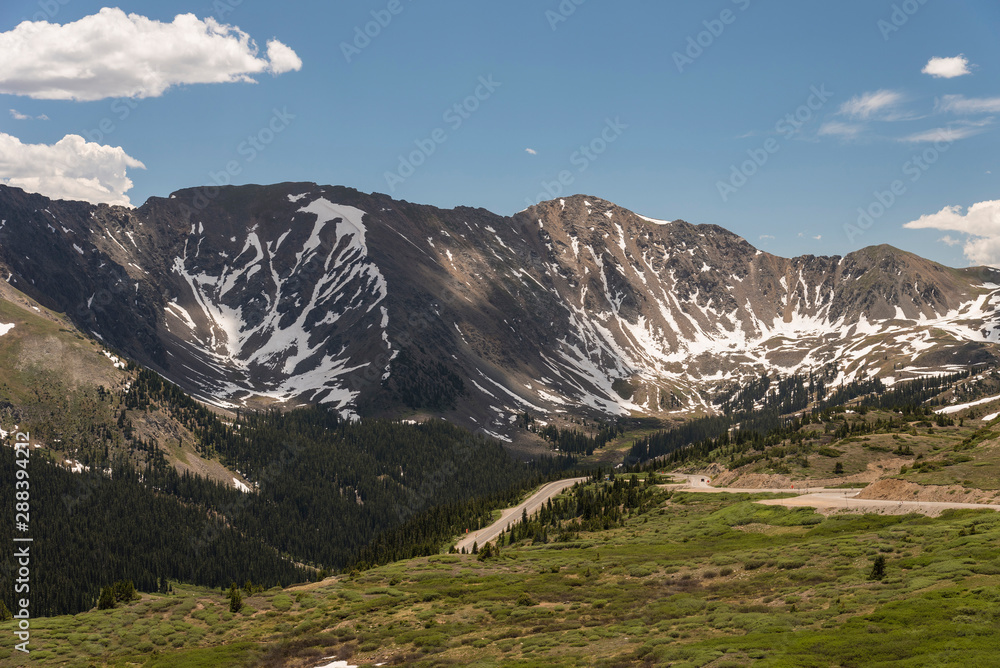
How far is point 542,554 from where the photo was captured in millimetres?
85438

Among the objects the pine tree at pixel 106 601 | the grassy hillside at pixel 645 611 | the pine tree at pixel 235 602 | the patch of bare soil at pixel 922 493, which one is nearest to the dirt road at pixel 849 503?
the patch of bare soil at pixel 922 493

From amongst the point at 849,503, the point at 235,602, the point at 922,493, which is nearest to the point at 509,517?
the point at 849,503

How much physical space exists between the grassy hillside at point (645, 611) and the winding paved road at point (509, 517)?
48881mm

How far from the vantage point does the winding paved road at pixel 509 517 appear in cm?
12781

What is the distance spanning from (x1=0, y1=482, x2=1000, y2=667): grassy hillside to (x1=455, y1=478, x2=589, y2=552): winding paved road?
160ft

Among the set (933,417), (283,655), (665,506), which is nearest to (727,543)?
(665,506)

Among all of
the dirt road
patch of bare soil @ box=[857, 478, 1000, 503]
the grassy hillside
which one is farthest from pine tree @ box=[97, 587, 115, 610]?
patch of bare soil @ box=[857, 478, 1000, 503]

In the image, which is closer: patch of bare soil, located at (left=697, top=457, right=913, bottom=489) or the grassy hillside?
the grassy hillside

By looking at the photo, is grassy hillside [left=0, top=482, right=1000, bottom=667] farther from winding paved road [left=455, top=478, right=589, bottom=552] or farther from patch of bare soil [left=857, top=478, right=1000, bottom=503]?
winding paved road [left=455, top=478, right=589, bottom=552]

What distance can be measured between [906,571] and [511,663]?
2702 cm

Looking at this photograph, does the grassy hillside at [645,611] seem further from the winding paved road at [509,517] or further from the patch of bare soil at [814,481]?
the winding paved road at [509,517]

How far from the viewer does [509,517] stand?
478ft

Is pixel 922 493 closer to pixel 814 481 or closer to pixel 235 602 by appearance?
pixel 814 481

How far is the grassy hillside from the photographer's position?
3616 centimetres
